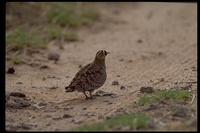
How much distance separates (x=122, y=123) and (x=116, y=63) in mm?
5114

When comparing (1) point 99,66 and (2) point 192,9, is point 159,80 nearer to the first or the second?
(1) point 99,66

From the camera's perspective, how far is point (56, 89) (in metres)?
9.34

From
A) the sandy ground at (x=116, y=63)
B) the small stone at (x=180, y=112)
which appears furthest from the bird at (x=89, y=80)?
the small stone at (x=180, y=112)

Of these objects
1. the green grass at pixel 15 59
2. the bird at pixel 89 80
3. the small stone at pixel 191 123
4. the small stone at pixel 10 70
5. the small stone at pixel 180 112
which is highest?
the green grass at pixel 15 59

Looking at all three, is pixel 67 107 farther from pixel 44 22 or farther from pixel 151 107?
pixel 44 22

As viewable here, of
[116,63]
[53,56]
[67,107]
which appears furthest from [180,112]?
[53,56]

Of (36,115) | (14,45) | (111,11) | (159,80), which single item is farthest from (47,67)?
(111,11)

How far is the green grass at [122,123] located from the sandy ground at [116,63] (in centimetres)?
40

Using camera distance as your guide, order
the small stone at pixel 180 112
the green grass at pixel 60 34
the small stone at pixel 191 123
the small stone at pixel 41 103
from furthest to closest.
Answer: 1. the green grass at pixel 60 34
2. the small stone at pixel 41 103
3. the small stone at pixel 180 112
4. the small stone at pixel 191 123

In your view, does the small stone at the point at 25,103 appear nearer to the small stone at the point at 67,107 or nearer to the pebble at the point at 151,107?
the small stone at the point at 67,107

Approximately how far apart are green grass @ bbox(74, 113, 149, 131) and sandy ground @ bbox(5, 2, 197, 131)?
0.40m

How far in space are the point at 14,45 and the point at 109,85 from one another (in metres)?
3.28

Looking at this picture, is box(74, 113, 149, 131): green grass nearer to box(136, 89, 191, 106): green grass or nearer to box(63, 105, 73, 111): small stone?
box(136, 89, 191, 106): green grass

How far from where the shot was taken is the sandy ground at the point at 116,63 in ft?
25.0
